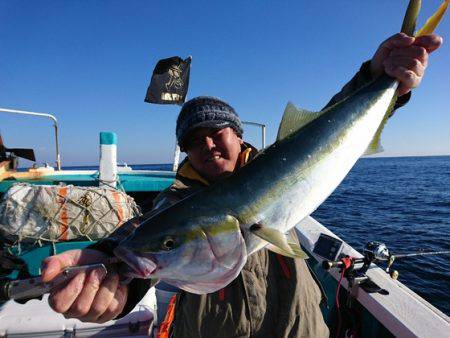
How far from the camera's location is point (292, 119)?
2279 millimetres

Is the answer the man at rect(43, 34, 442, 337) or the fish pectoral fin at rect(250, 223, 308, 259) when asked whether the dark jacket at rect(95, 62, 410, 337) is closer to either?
the man at rect(43, 34, 442, 337)

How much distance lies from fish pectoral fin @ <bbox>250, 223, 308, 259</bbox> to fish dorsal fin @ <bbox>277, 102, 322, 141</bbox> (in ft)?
2.35

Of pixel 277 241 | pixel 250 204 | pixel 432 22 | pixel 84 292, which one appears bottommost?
pixel 84 292

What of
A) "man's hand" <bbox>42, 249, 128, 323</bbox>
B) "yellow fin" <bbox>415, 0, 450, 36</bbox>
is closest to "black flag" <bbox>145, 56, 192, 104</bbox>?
"yellow fin" <bbox>415, 0, 450, 36</bbox>

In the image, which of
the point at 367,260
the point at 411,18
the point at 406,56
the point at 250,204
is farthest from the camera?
the point at 367,260

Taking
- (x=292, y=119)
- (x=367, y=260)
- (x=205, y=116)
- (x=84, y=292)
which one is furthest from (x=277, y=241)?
(x=367, y=260)

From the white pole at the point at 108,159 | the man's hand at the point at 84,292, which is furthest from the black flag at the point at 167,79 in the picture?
the man's hand at the point at 84,292

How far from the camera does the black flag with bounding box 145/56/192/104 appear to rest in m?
7.97

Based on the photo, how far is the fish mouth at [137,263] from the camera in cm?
164

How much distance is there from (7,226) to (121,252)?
4.65 meters

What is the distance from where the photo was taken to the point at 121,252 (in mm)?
1703

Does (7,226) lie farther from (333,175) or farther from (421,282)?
(421,282)

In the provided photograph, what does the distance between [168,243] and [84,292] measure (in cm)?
50

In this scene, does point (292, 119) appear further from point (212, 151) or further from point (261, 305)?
point (261, 305)
